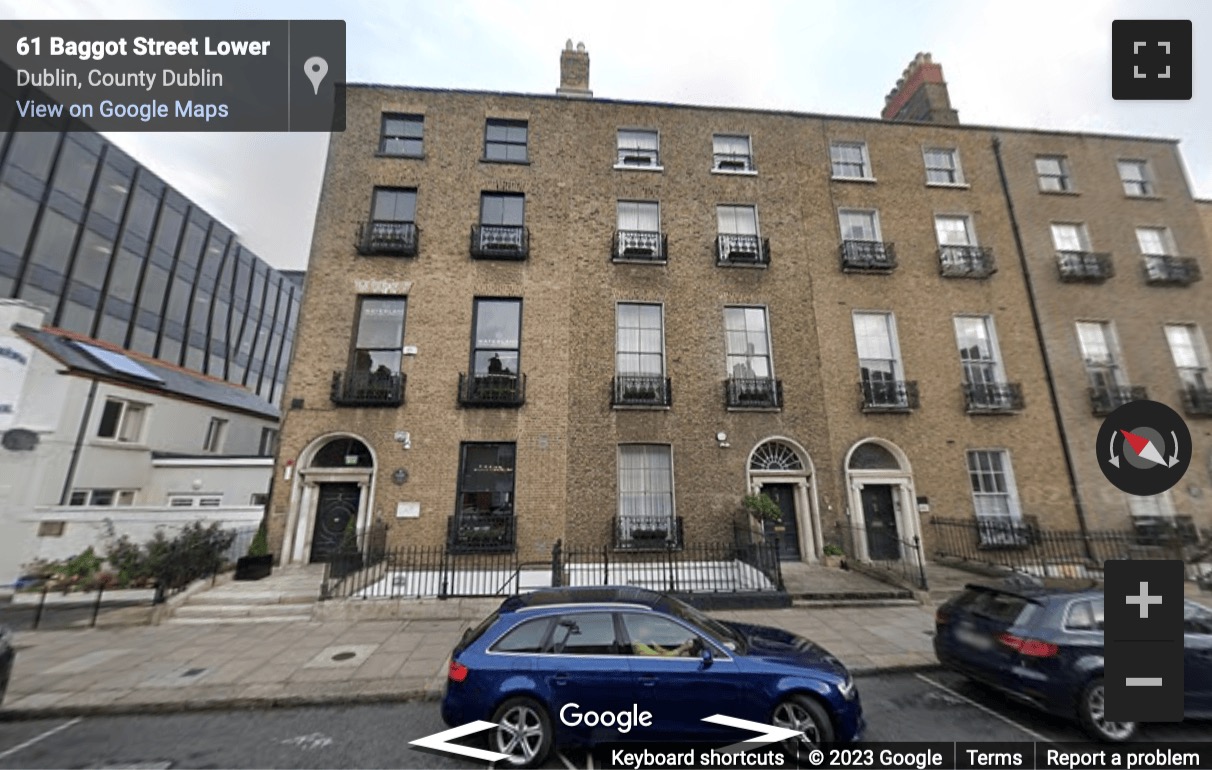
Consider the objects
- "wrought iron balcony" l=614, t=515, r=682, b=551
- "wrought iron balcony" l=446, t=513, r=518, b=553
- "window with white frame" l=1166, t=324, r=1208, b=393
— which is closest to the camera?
"wrought iron balcony" l=446, t=513, r=518, b=553

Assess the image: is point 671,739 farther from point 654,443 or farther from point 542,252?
point 542,252

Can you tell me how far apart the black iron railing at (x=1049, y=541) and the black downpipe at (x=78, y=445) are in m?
25.5

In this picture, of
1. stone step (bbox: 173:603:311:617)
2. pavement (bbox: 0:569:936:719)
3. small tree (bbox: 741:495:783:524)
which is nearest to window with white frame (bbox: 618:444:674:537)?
small tree (bbox: 741:495:783:524)

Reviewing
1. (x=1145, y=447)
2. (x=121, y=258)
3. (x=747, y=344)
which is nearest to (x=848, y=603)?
(x=1145, y=447)

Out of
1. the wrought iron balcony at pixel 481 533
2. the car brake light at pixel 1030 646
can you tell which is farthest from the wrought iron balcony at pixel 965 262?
the wrought iron balcony at pixel 481 533

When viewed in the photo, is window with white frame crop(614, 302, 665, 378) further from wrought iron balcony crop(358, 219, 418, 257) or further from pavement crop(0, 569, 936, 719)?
pavement crop(0, 569, 936, 719)

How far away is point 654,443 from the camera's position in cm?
1292

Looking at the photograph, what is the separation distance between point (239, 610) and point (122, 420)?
11.6m

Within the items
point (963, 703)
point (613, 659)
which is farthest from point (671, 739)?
point (963, 703)

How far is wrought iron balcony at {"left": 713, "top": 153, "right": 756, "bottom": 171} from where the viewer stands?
15820 millimetres

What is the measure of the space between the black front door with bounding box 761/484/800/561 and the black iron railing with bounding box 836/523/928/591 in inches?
46.0

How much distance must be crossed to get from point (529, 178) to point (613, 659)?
570 inches

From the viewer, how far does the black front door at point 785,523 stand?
12524 millimetres

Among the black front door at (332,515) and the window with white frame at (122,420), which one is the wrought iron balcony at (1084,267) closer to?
the black front door at (332,515)
